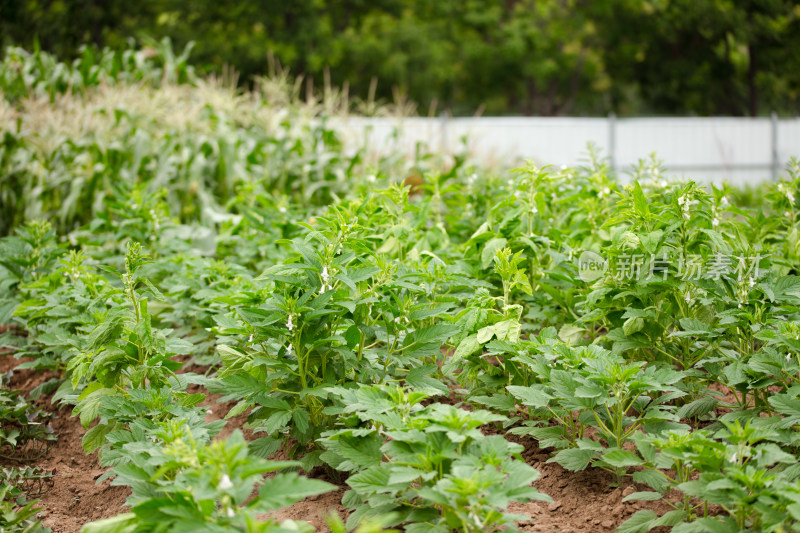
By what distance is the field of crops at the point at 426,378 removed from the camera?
180 centimetres

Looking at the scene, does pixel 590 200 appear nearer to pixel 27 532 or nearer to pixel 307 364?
pixel 307 364

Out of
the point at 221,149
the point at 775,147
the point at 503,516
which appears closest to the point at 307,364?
the point at 503,516

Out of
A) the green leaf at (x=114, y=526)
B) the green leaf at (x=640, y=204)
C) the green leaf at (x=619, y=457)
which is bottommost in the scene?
the green leaf at (x=114, y=526)

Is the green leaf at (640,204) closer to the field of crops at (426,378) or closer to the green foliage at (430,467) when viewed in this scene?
the field of crops at (426,378)

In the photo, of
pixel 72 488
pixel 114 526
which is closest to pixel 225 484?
pixel 114 526

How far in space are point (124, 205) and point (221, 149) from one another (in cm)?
252

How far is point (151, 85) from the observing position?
28.3ft

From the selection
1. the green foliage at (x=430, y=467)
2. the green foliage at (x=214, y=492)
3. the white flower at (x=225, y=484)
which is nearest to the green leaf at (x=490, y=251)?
the green foliage at (x=430, y=467)

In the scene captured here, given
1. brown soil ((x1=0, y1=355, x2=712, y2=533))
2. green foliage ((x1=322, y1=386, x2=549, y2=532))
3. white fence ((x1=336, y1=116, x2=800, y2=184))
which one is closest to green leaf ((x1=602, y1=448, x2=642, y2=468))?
brown soil ((x1=0, y1=355, x2=712, y2=533))

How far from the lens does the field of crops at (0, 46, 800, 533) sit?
1.80m

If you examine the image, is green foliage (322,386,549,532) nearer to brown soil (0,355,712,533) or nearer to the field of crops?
the field of crops

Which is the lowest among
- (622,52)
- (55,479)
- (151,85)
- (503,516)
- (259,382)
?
(55,479)

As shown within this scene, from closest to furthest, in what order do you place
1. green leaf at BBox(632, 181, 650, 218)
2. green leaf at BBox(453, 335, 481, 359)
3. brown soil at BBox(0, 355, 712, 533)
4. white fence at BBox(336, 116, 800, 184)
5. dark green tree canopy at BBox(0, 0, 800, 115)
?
brown soil at BBox(0, 355, 712, 533) → green leaf at BBox(453, 335, 481, 359) → green leaf at BBox(632, 181, 650, 218) → white fence at BBox(336, 116, 800, 184) → dark green tree canopy at BBox(0, 0, 800, 115)

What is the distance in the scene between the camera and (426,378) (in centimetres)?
234
